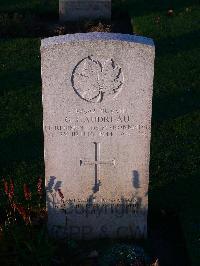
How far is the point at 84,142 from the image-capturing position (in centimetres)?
531

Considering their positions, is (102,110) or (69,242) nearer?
(102,110)

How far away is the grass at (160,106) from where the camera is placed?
6.64 metres

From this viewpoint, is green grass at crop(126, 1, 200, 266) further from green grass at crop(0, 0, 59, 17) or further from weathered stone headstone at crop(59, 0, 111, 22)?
green grass at crop(0, 0, 59, 17)

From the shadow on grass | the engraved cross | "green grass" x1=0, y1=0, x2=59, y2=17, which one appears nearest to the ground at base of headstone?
the engraved cross

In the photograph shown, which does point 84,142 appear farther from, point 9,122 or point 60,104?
point 9,122

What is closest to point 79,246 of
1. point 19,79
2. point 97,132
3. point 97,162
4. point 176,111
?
point 97,162

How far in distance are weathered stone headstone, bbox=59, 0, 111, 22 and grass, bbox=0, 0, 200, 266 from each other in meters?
0.56

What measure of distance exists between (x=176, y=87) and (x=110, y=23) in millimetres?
3102

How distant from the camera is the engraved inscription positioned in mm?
4898

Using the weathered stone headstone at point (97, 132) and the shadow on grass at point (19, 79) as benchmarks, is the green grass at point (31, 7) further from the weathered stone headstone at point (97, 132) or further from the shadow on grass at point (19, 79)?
the weathered stone headstone at point (97, 132)

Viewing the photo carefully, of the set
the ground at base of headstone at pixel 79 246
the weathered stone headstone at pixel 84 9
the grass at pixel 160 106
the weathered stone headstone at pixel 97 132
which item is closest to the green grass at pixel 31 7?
the grass at pixel 160 106

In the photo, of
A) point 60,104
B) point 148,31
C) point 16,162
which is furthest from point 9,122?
point 148,31

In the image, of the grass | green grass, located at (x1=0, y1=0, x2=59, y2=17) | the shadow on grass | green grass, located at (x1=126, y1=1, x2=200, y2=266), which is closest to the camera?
green grass, located at (x1=126, y1=1, x2=200, y2=266)

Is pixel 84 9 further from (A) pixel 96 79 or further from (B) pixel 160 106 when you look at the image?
(A) pixel 96 79
